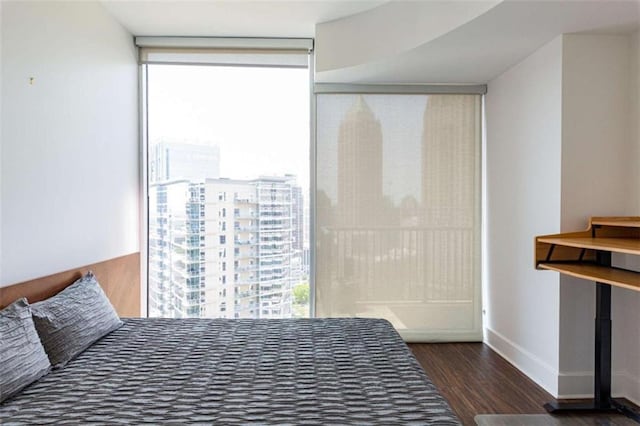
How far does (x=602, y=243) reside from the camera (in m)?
2.27

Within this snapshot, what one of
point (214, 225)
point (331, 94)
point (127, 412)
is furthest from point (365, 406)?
point (331, 94)

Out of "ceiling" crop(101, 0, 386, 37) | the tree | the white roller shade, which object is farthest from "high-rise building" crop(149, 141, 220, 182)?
the tree

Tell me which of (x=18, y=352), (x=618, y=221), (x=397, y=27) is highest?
(x=397, y=27)

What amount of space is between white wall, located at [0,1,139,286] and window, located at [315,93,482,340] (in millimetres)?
1646

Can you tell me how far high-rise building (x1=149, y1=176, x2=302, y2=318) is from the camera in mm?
3699

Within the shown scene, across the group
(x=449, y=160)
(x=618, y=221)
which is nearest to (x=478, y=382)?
(x=618, y=221)

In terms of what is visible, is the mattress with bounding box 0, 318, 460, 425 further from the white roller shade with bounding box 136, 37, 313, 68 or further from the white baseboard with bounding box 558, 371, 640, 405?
the white roller shade with bounding box 136, 37, 313, 68

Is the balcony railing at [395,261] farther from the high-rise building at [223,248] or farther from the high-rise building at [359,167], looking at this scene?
the high-rise building at [223,248]

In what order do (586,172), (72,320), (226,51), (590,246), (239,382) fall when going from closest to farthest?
(239,382) → (72,320) → (590,246) → (586,172) → (226,51)

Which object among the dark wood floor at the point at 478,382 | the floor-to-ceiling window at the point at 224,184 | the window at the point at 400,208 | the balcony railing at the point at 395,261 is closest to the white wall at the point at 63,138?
the floor-to-ceiling window at the point at 224,184

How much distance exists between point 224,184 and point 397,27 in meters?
1.93

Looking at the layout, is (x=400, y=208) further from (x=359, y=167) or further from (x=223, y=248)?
(x=223, y=248)

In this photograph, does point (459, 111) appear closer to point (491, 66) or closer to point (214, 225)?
point (491, 66)

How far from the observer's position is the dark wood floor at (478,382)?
2.54 meters
